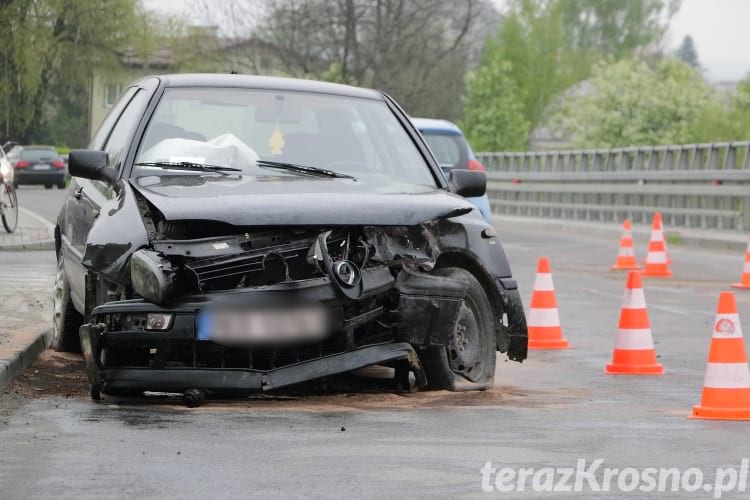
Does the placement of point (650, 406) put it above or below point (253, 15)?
below

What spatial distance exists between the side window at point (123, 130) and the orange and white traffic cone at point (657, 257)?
10888 mm

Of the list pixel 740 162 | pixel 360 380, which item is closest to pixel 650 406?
pixel 360 380

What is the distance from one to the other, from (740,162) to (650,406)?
65.6 ft

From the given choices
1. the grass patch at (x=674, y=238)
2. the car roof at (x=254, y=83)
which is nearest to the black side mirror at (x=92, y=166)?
the car roof at (x=254, y=83)

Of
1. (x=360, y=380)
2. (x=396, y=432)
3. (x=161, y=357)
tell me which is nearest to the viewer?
(x=396, y=432)

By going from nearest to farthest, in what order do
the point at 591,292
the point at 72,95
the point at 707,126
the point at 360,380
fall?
the point at 360,380 → the point at 591,292 → the point at 707,126 → the point at 72,95

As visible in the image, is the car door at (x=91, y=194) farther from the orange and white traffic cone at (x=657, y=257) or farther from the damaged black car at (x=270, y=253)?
the orange and white traffic cone at (x=657, y=257)

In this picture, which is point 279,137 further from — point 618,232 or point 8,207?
point 618,232

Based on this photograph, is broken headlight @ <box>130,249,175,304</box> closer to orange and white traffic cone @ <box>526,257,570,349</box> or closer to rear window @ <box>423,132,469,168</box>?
orange and white traffic cone @ <box>526,257,570,349</box>

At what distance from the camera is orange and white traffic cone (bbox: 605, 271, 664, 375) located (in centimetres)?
988

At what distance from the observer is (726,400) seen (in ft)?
26.1

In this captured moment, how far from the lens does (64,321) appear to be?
31.2 feet

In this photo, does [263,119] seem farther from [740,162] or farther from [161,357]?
[740,162]

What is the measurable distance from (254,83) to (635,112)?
207 ft
